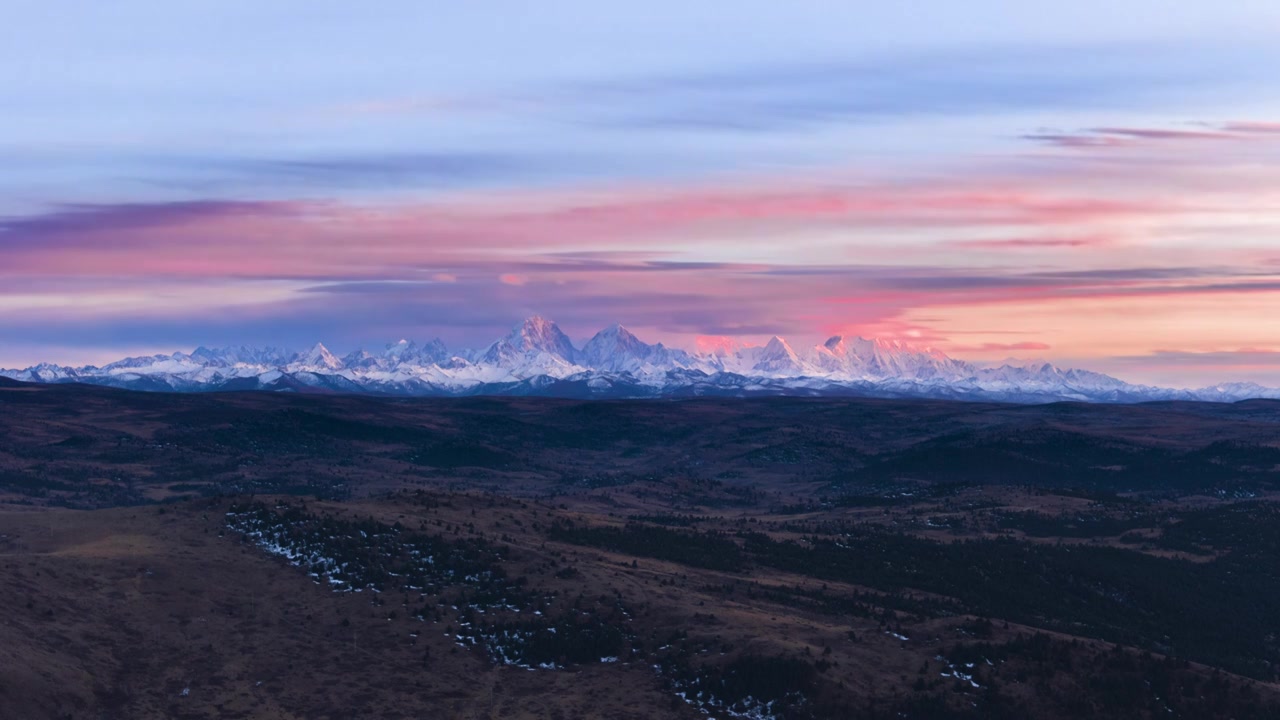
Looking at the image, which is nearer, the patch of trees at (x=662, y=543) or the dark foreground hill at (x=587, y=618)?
the dark foreground hill at (x=587, y=618)

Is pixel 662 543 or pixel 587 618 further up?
pixel 587 618

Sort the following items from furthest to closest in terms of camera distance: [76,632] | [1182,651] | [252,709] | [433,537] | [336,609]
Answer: [433,537]
[1182,651]
[336,609]
[76,632]
[252,709]

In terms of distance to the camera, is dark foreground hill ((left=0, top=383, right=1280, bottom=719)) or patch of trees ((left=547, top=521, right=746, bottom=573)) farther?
patch of trees ((left=547, top=521, right=746, bottom=573))

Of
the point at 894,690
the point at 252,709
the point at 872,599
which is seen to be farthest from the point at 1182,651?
the point at 252,709

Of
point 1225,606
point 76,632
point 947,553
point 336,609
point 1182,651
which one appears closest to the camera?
point 76,632

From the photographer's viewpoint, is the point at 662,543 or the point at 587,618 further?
the point at 662,543

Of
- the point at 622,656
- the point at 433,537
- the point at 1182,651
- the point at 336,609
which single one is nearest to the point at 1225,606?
the point at 1182,651

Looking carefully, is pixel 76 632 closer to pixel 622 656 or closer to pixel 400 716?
pixel 400 716

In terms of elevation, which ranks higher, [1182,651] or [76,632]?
[76,632]

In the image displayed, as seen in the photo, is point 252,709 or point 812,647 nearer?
point 252,709

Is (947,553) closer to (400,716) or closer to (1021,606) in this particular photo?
(1021,606)
